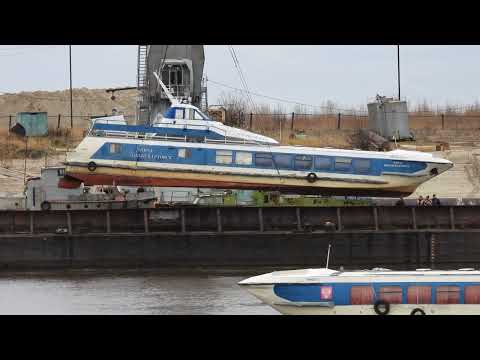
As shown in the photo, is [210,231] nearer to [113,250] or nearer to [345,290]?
[113,250]

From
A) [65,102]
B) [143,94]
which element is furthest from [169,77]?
[65,102]

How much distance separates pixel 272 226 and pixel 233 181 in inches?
107

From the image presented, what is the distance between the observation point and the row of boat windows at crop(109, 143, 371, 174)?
32969mm

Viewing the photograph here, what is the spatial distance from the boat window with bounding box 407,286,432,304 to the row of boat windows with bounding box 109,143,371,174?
1484cm

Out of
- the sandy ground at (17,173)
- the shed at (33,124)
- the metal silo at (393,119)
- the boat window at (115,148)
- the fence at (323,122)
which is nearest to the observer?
the boat window at (115,148)

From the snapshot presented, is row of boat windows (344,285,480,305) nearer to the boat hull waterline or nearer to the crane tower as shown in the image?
the boat hull waterline

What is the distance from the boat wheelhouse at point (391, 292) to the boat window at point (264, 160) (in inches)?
575

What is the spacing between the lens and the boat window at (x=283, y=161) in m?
33.1

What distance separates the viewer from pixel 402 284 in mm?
18250

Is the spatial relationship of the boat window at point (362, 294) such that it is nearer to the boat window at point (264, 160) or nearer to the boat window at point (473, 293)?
the boat window at point (473, 293)

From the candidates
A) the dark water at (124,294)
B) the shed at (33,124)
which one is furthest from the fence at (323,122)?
the dark water at (124,294)

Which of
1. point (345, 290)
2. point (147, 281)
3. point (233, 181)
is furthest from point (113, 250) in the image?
point (345, 290)

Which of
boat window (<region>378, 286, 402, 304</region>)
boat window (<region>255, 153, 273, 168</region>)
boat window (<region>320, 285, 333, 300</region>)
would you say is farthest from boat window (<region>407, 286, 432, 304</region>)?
boat window (<region>255, 153, 273, 168</region>)

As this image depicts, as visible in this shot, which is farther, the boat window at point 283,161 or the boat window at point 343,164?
the boat window at point 283,161
